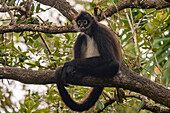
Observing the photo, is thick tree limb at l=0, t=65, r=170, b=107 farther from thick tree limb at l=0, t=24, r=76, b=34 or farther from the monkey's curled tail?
thick tree limb at l=0, t=24, r=76, b=34

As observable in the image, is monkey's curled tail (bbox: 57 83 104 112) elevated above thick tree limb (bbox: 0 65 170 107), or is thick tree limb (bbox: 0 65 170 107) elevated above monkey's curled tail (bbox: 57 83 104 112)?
thick tree limb (bbox: 0 65 170 107)

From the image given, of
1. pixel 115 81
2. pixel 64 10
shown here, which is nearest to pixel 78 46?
pixel 64 10

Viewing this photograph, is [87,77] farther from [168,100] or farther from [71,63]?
[168,100]

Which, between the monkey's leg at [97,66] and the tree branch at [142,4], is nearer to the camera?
the monkey's leg at [97,66]

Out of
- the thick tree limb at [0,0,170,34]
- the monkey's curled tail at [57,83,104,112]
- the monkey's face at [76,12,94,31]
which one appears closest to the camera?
the monkey's curled tail at [57,83,104,112]

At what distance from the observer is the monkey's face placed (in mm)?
4764

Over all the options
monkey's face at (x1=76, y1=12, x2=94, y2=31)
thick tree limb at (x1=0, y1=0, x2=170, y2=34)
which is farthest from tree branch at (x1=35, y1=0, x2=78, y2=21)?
monkey's face at (x1=76, y1=12, x2=94, y2=31)

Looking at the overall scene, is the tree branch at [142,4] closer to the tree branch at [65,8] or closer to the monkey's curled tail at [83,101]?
the tree branch at [65,8]

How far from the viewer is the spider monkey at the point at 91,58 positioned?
4.09m

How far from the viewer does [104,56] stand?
4.29 m

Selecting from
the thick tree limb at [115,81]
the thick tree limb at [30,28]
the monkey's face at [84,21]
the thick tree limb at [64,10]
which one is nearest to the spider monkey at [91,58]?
the monkey's face at [84,21]

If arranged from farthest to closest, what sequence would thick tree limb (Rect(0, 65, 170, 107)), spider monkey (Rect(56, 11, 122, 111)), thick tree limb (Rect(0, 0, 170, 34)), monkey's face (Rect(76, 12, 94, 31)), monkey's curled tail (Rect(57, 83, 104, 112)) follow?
1. monkey's face (Rect(76, 12, 94, 31))
2. thick tree limb (Rect(0, 0, 170, 34))
3. monkey's curled tail (Rect(57, 83, 104, 112))
4. spider monkey (Rect(56, 11, 122, 111))
5. thick tree limb (Rect(0, 65, 170, 107))

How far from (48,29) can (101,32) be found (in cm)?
98

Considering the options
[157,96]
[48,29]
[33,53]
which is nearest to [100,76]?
[157,96]
